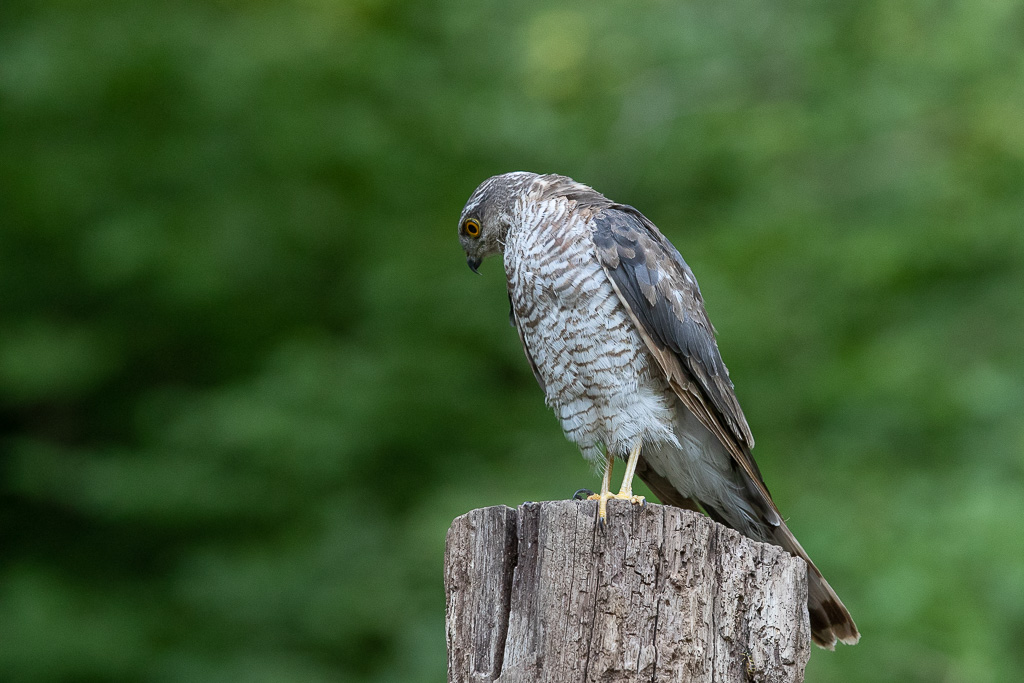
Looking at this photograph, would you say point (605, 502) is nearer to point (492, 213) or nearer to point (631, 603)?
point (631, 603)

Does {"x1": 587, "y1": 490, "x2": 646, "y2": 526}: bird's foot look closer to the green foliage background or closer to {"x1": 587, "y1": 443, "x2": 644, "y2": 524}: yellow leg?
{"x1": 587, "y1": 443, "x2": 644, "y2": 524}: yellow leg

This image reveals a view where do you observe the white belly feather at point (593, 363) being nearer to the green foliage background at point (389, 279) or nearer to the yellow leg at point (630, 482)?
the yellow leg at point (630, 482)

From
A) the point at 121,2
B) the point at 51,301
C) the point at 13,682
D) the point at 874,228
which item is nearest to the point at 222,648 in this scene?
the point at 13,682

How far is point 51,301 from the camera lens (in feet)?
22.1

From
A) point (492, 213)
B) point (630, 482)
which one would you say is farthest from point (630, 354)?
point (492, 213)

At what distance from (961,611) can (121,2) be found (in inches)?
231

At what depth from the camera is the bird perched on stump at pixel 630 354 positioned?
338cm

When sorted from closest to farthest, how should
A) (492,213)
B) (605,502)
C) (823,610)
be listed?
(605,502) < (823,610) < (492,213)

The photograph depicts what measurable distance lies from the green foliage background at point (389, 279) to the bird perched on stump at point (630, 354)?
5.39ft

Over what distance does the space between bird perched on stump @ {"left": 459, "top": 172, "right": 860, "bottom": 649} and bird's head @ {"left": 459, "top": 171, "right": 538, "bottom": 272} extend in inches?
3.8

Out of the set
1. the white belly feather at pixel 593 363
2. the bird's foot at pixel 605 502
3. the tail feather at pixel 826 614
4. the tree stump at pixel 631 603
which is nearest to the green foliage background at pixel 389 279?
the white belly feather at pixel 593 363

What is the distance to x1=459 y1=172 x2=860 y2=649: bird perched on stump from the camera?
3377 mm

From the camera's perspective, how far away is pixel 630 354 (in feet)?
11.1

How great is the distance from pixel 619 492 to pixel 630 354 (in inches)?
19.7
